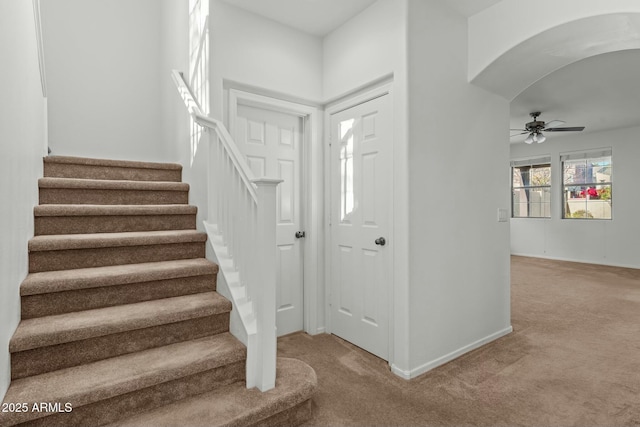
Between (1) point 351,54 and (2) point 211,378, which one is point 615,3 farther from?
(2) point 211,378

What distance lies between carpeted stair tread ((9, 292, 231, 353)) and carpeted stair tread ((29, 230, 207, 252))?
15.2 inches

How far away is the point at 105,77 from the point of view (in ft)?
12.6

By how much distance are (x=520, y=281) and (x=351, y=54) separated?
441cm

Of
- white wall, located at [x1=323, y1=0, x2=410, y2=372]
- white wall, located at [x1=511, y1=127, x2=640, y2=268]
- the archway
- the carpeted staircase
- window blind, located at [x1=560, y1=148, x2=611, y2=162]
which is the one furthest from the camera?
window blind, located at [x1=560, y1=148, x2=611, y2=162]

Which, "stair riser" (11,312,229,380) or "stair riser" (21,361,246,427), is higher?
"stair riser" (11,312,229,380)

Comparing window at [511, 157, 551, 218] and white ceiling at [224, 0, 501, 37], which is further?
window at [511, 157, 551, 218]

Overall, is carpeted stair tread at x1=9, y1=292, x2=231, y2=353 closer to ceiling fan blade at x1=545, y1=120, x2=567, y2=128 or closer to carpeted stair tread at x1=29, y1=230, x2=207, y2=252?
carpeted stair tread at x1=29, y1=230, x2=207, y2=252

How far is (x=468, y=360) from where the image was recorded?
8.57ft

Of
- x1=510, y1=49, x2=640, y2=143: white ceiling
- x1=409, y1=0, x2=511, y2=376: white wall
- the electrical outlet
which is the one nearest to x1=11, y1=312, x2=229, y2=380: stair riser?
x1=409, y1=0, x2=511, y2=376: white wall

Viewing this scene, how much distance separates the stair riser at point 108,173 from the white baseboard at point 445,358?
2.41 m

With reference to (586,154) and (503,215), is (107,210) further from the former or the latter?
(586,154)

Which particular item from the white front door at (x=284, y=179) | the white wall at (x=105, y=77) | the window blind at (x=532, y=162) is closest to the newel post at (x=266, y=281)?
the white front door at (x=284, y=179)

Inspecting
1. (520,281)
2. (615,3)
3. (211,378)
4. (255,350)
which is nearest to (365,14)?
(615,3)

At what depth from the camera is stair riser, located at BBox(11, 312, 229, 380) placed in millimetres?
1483
